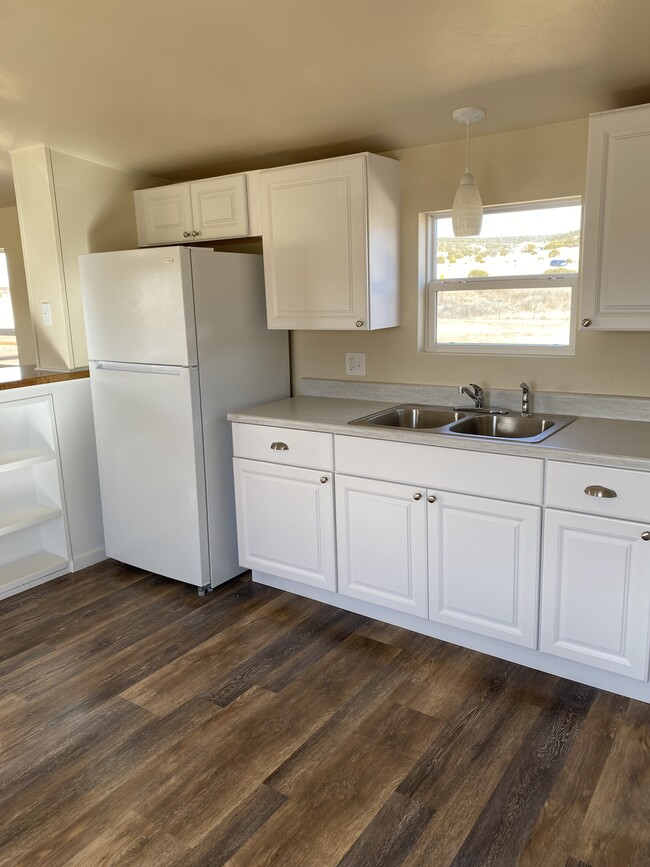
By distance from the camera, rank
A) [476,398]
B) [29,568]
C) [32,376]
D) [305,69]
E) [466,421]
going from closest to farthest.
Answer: [305,69] < [466,421] < [476,398] < [32,376] < [29,568]

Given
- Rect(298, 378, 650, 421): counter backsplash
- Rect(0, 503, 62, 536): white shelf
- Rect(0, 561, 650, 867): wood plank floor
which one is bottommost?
Rect(0, 561, 650, 867): wood plank floor

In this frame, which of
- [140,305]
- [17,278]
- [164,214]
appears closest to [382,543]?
[140,305]

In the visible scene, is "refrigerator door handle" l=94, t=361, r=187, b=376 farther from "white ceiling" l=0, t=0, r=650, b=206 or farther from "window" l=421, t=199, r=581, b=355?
"window" l=421, t=199, r=581, b=355

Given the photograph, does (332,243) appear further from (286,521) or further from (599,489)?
(599,489)

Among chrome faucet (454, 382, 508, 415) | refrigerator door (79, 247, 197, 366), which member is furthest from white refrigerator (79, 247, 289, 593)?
chrome faucet (454, 382, 508, 415)

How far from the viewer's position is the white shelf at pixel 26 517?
10.3 feet

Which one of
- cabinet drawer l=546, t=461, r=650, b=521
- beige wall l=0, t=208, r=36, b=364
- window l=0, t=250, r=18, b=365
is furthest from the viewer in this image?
window l=0, t=250, r=18, b=365

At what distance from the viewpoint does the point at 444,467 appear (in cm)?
239

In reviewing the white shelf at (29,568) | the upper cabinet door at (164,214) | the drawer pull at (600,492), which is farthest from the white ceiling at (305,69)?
the white shelf at (29,568)

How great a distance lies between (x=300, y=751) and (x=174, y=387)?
5.31 feet

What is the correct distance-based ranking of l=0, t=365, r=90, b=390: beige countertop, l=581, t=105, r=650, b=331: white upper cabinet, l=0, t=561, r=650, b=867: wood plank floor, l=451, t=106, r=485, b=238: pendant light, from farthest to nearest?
l=0, t=365, r=90, b=390: beige countertop → l=451, t=106, r=485, b=238: pendant light → l=581, t=105, r=650, b=331: white upper cabinet → l=0, t=561, r=650, b=867: wood plank floor

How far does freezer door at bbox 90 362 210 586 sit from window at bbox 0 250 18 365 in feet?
7.34

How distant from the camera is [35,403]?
3201mm

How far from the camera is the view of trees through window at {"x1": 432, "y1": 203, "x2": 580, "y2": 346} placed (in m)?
2.73
